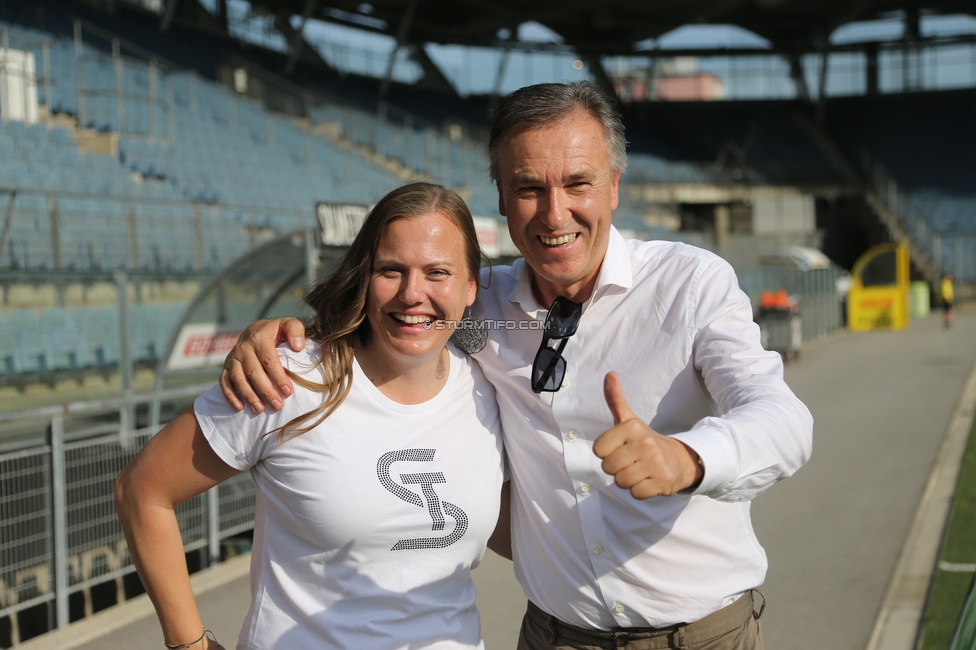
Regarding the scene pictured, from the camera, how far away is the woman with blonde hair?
200cm

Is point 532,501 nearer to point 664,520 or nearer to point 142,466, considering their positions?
point 664,520

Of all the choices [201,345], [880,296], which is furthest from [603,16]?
[201,345]

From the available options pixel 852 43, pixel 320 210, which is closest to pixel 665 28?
pixel 852 43

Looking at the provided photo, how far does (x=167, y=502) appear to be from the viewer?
6.77 ft

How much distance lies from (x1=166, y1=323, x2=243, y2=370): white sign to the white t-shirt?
A: 603 cm

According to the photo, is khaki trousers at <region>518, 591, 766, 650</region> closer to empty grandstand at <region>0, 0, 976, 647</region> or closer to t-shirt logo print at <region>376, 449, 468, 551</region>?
t-shirt logo print at <region>376, 449, 468, 551</region>

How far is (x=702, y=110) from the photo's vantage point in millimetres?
40531

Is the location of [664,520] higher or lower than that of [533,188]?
lower

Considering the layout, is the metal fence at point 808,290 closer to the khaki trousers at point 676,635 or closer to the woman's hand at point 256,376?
the khaki trousers at point 676,635

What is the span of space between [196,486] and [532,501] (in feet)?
2.66

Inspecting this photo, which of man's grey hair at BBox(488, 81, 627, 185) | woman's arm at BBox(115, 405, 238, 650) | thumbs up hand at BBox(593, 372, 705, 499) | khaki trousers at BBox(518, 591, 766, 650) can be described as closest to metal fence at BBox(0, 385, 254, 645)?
woman's arm at BBox(115, 405, 238, 650)

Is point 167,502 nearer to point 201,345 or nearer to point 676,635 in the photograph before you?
point 676,635

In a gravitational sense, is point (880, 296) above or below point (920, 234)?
below

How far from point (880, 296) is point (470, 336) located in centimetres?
2392
